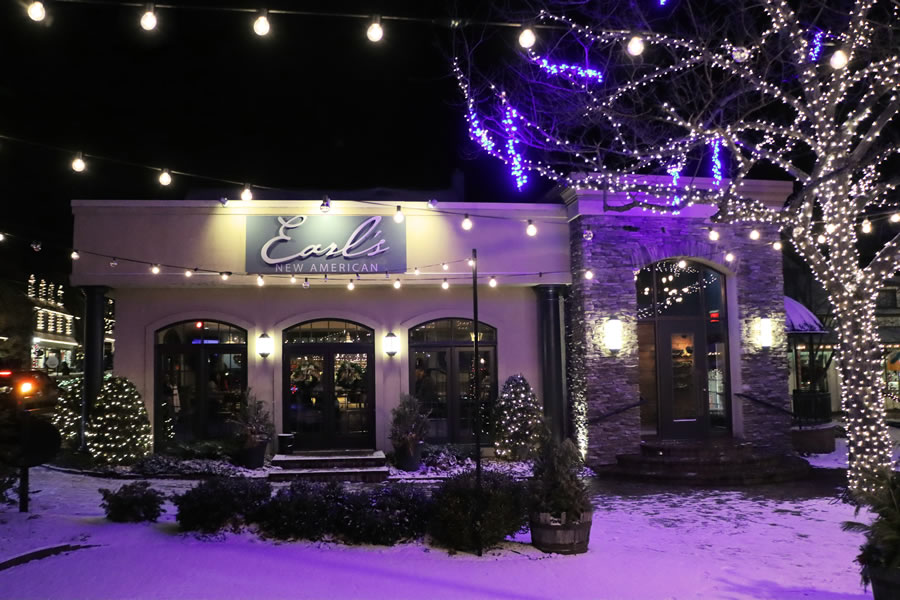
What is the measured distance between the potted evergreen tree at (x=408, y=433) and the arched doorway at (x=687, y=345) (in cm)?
475

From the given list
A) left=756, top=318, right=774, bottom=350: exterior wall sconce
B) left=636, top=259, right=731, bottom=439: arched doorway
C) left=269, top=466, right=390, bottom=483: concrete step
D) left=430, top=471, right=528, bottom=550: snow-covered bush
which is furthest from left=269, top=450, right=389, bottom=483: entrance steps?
left=756, top=318, right=774, bottom=350: exterior wall sconce

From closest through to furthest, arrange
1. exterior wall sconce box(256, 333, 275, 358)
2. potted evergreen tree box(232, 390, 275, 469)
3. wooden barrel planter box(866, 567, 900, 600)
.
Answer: wooden barrel planter box(866, 567, 900, 600)
potted evergreen tree box(232, 390, 275, 469)
exterior wall sconce box(256, 333, 275, 358)

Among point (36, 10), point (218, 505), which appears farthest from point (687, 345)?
point (36, 10)

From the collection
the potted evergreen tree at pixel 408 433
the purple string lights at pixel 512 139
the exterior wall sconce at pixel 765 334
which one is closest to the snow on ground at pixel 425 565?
the potted evergreen tree at pixel 408 433

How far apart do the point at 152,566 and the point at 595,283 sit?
9885 mm

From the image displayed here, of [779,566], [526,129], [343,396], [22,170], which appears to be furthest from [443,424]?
[22,170]

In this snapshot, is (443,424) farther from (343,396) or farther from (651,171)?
(651,171)

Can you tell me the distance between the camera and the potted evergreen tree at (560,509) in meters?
7.63

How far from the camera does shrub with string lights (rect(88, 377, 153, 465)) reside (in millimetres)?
13180

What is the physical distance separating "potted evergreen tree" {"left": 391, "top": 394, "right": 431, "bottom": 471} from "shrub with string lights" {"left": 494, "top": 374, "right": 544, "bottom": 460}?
1.51 metres

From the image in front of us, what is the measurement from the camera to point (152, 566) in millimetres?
6746

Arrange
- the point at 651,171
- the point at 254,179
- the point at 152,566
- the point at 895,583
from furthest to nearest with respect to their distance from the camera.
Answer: the point at 254,179, the point at 651,171, the point at 152,566, the point at 895,583

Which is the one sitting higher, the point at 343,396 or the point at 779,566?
the point at 343,396

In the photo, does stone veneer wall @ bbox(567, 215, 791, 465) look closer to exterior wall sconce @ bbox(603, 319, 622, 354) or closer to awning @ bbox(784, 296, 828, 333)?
exterior wall sconce @ bbox(603, 319, 622, 354)
